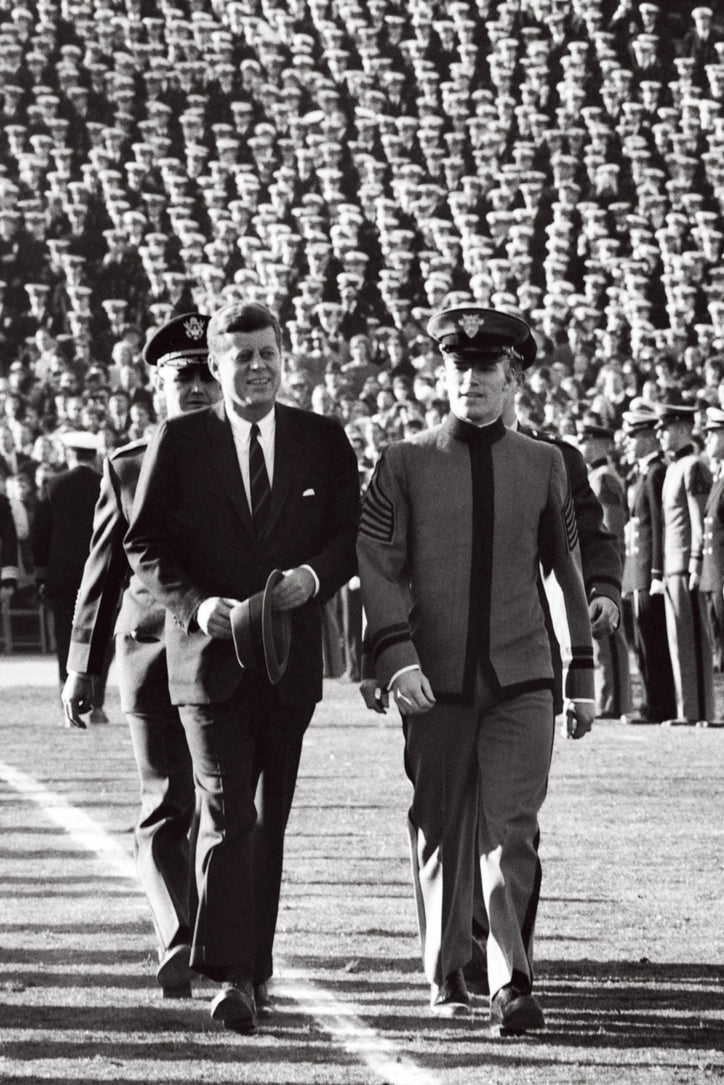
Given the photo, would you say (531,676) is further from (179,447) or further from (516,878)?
(179,447)

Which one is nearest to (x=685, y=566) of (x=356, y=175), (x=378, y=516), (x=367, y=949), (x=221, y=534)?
(x=367, y=949)

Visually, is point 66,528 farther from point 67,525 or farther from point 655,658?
point 655,658

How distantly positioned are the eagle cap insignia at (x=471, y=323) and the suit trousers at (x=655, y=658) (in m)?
9.63

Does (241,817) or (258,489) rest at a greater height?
(258,489)

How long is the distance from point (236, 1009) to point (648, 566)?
993cm

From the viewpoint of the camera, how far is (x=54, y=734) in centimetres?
1493

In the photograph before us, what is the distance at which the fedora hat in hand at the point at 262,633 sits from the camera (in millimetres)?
5684

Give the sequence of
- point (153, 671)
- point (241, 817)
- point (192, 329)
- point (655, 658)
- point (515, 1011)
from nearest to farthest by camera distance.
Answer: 1. point (515, 1011)
2. point (241, 817)
3. point (153, 671)
4. point (192, 329)
5. point (655, 658)

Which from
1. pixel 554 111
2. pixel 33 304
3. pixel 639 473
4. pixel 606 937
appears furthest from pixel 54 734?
pixel 554 111

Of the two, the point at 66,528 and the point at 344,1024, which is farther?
the point at 66,528

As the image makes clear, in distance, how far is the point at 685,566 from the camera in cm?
1497

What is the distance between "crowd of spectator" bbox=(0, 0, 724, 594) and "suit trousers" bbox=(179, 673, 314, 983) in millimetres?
17995

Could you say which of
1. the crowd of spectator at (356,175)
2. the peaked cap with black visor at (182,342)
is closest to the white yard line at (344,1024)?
the peaked cap with black visor at (182,342)

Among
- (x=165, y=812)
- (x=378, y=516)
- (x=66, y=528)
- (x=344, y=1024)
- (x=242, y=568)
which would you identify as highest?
(x=66, y=528)
